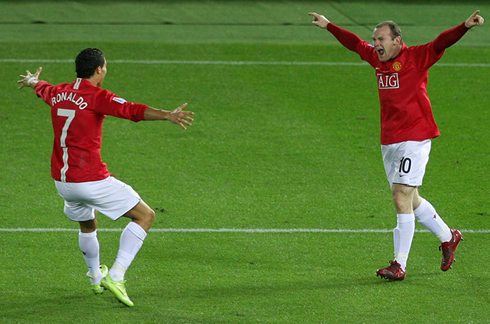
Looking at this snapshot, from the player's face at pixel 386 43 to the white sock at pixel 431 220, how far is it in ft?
4.10

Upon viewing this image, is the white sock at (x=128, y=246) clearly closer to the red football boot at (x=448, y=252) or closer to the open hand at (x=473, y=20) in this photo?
the red football boot at (x=448, y=252)

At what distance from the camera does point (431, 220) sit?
6609 millimetres

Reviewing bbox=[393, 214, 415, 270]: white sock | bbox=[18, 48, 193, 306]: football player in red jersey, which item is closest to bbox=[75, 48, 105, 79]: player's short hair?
bbox=[18, 48, 193, 306]: football player in red jersey

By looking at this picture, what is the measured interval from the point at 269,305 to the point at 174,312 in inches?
27.6

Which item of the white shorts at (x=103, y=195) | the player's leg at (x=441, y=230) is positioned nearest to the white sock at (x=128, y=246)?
the white shorts at (x=103, y=195)

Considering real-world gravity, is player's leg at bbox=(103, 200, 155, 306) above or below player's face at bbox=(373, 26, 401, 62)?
below

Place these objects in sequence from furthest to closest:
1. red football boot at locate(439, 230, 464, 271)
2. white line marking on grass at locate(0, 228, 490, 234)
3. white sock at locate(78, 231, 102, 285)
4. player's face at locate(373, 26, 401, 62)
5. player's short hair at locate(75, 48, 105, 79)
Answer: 1. white line marking on grass at locate(0, 228, 490, 234)
2. red football boot at locate(439, 230, 464, 271)
3. player's face at locate(373, 26, 401, 62)
4. white sock at locate(78, 231, 102, 285)
5. player's short hair at locate(75, 48, 105, 79)

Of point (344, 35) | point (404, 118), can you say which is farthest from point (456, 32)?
point (344, 35)

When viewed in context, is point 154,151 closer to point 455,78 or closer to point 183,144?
point 183,144

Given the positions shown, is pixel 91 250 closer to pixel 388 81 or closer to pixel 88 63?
pixel 88 63

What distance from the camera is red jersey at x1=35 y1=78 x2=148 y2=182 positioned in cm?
557

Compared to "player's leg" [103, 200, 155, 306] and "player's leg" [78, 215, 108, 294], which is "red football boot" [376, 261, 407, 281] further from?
"player's leg" [78, 215, 108, 294]

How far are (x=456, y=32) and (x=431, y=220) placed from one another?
158 cm

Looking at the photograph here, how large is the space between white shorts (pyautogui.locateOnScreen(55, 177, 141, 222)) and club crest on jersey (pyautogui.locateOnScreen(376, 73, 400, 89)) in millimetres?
2197
